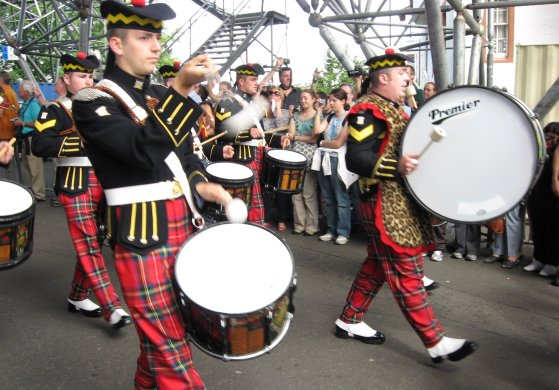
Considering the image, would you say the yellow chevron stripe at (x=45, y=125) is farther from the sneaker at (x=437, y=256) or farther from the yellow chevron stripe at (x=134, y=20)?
the sneaker at (x=437, y=256)

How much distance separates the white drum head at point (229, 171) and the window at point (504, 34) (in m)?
13.0

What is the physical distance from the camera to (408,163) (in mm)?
3170

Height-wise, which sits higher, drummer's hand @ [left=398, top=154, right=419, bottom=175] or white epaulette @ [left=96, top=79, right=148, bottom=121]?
white epaulette @ [left=96, top=79, right=148, bottom=121]

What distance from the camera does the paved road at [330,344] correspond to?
10.9ft

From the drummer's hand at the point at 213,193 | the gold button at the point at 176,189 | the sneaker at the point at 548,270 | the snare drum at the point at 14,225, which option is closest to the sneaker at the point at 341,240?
the sneaker at the point at 548,270

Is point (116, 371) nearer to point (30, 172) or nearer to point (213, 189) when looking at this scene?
point (213, 189)

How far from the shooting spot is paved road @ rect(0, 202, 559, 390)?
3324mm

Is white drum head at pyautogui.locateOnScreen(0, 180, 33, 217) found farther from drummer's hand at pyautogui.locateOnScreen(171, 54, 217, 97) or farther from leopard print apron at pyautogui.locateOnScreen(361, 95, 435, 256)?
leopard print apron at pyautogui.locateOnScreen(361, 95, 435, 256)

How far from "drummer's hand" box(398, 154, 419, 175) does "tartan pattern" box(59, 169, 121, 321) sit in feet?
6.86

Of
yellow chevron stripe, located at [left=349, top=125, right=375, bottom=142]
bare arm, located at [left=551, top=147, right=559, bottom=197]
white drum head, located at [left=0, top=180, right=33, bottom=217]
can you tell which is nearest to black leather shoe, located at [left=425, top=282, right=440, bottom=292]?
bare arm, located at [left=551, top=147, right=559, bottom=197]

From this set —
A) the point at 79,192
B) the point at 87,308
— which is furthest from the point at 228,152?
the point at 87,308

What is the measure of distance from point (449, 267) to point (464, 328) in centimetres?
165

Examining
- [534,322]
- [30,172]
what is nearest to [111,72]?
[534,322]

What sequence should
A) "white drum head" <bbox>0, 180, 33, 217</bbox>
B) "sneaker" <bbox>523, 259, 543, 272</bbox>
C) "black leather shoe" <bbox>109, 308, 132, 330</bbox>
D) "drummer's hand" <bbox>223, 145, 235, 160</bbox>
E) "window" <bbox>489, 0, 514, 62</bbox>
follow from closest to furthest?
"white drum head" <bbox>0, 180, 33, 217</bbox> < "black leather shoe" <bbox>109, 308, 132, 330</bbox> < "drummer's hand" <bbox>223, 145, 235, 160</bbox> < "sneaker" <bbox>523, 259, 543, 272</bbox> < "window" <bbox>489, 0, 514, 62</bbox>
